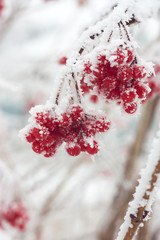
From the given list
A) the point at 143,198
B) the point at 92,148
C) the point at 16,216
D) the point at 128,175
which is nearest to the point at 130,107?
the point at 92,148

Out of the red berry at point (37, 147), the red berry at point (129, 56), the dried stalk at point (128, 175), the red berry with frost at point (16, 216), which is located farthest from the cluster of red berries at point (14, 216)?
the red berry at point (129, 56)

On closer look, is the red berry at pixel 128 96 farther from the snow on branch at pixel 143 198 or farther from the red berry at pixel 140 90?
the snow on branch at pixel 143 198

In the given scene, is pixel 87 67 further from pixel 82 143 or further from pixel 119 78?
pixel 82 143

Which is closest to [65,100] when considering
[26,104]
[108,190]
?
[26,104]

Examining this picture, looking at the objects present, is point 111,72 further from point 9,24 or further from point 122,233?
point 9,24

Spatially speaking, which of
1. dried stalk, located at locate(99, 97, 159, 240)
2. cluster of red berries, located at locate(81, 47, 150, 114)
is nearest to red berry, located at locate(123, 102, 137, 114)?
cluster of red berries, located at locate(81, 47, 150, 114)
